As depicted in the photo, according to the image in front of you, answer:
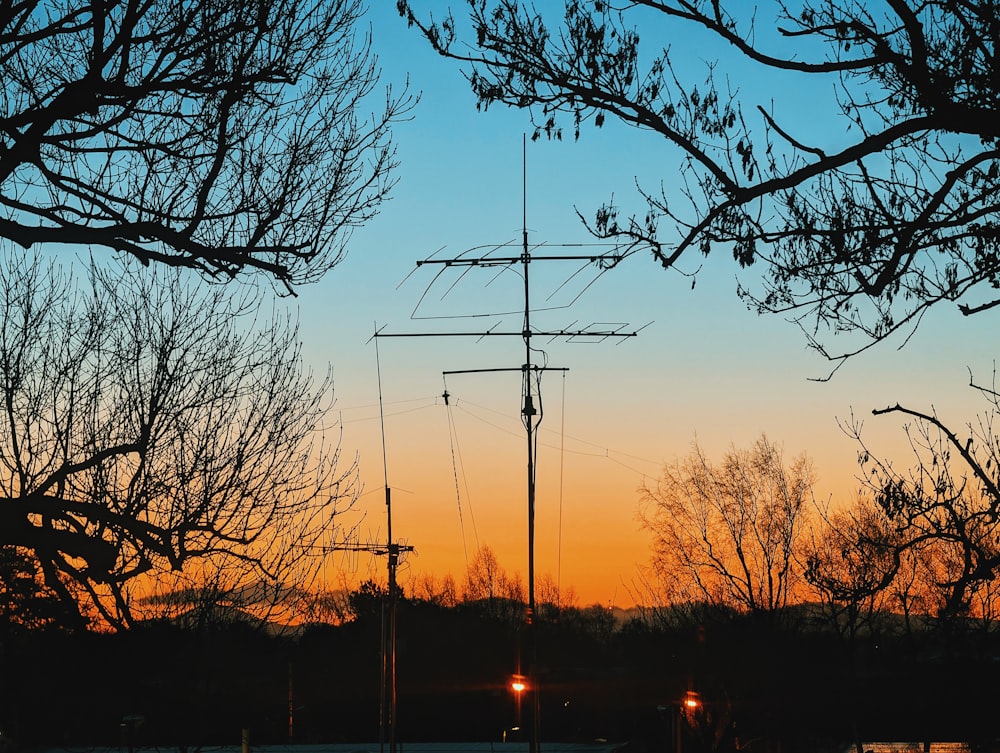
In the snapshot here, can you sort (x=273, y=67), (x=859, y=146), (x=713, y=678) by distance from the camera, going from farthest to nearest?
(x=713, y=678)
(x=273, y=67)
(x=859, y=146)

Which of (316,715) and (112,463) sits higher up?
(112,463)

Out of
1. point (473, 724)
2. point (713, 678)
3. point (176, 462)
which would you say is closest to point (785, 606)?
point (713, 678)

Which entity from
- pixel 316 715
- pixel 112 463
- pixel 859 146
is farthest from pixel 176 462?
pixel 316 715

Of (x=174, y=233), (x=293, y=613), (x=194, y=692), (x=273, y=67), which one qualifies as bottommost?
(x=194, y=692)

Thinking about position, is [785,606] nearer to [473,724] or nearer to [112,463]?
[473,724]

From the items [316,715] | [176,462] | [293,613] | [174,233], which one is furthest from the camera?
[316,715]

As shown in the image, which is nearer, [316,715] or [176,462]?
[176,462]

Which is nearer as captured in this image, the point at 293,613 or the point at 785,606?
the point at 293,613

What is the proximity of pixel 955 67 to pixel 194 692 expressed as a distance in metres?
14.2

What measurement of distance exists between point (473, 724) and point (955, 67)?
57157 millimetres

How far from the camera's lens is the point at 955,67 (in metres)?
5.82

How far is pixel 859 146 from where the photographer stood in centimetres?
566

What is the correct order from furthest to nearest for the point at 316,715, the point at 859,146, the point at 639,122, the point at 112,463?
the point at 316,715 < the point at 112,463 < the point at 639,122 < the point at 859,146

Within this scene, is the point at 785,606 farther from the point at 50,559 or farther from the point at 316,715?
the point at 50,559
